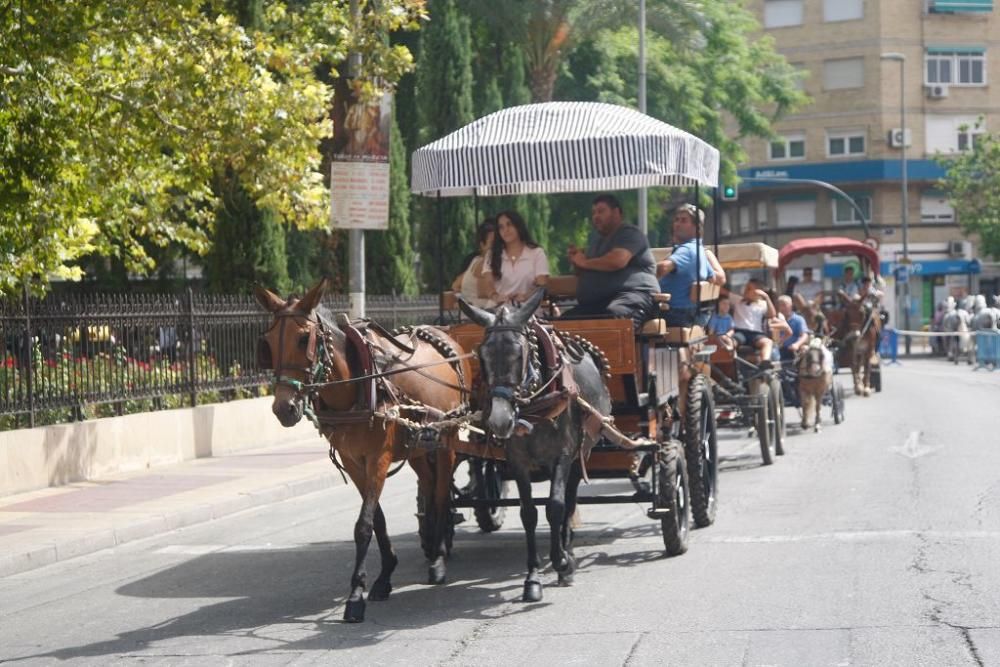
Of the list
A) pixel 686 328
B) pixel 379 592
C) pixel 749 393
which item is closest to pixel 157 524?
pixel 379 592

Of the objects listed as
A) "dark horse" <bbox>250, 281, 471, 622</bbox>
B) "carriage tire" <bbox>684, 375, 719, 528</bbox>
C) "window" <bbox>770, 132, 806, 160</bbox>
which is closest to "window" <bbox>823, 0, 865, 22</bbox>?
"window" <bbox>770, 132, 806, 160</bbox>

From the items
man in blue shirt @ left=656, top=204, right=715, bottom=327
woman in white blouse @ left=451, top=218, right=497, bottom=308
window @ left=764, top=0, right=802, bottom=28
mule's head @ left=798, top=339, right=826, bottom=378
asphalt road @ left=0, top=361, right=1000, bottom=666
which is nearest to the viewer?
asphalt road @ left=0, top=361, right=1000, bottom=666

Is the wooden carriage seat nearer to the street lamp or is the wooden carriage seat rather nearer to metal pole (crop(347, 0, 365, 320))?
metal pole (crop(347, 0, 365, 320))

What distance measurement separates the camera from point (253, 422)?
20953mm

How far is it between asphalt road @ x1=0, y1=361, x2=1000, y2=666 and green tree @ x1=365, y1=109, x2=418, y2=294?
15961mm

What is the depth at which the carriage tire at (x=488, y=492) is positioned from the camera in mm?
11430

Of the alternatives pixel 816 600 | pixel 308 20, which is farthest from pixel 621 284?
pixel 308 20

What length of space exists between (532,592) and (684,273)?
14.5ft

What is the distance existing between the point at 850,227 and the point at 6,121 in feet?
191

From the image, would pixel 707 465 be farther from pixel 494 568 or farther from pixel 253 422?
pixel 253 422

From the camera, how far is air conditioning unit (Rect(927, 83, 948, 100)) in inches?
2672

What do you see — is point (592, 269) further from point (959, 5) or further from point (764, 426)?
point (959, 5)

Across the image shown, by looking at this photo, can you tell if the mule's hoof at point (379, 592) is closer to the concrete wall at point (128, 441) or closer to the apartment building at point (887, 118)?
the concrete wall at point (128, 441)

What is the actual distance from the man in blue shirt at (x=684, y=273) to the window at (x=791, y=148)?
58.5m
